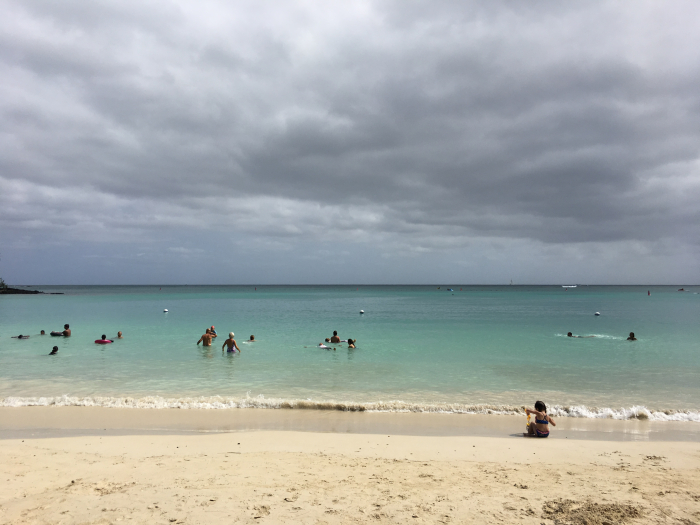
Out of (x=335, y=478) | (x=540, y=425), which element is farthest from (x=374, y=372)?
(x=335, y=478)

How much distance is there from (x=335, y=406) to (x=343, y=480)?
534cm

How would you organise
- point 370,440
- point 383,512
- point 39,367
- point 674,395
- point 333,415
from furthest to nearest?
point 39,367 < point 674,395 < point 333,415 < point 370,440 < point 383,512

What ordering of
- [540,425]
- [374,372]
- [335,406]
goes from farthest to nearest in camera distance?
[374,372] < [335,406] < [540,425]

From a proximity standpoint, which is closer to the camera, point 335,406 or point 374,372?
point 335,406

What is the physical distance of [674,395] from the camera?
13508 millimetres

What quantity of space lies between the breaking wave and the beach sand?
186 centimetres

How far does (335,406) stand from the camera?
473 inches

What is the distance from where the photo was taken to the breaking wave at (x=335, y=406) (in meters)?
11.6

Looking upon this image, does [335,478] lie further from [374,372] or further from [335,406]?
[374,372]

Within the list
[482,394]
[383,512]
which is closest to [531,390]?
[482,394]

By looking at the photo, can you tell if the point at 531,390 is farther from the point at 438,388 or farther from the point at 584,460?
the point at 584,460

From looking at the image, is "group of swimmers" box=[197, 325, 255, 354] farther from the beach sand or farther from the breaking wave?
the beach sand

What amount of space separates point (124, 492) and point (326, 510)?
10.9 ft

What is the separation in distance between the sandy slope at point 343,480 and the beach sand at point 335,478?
0.09 feet
